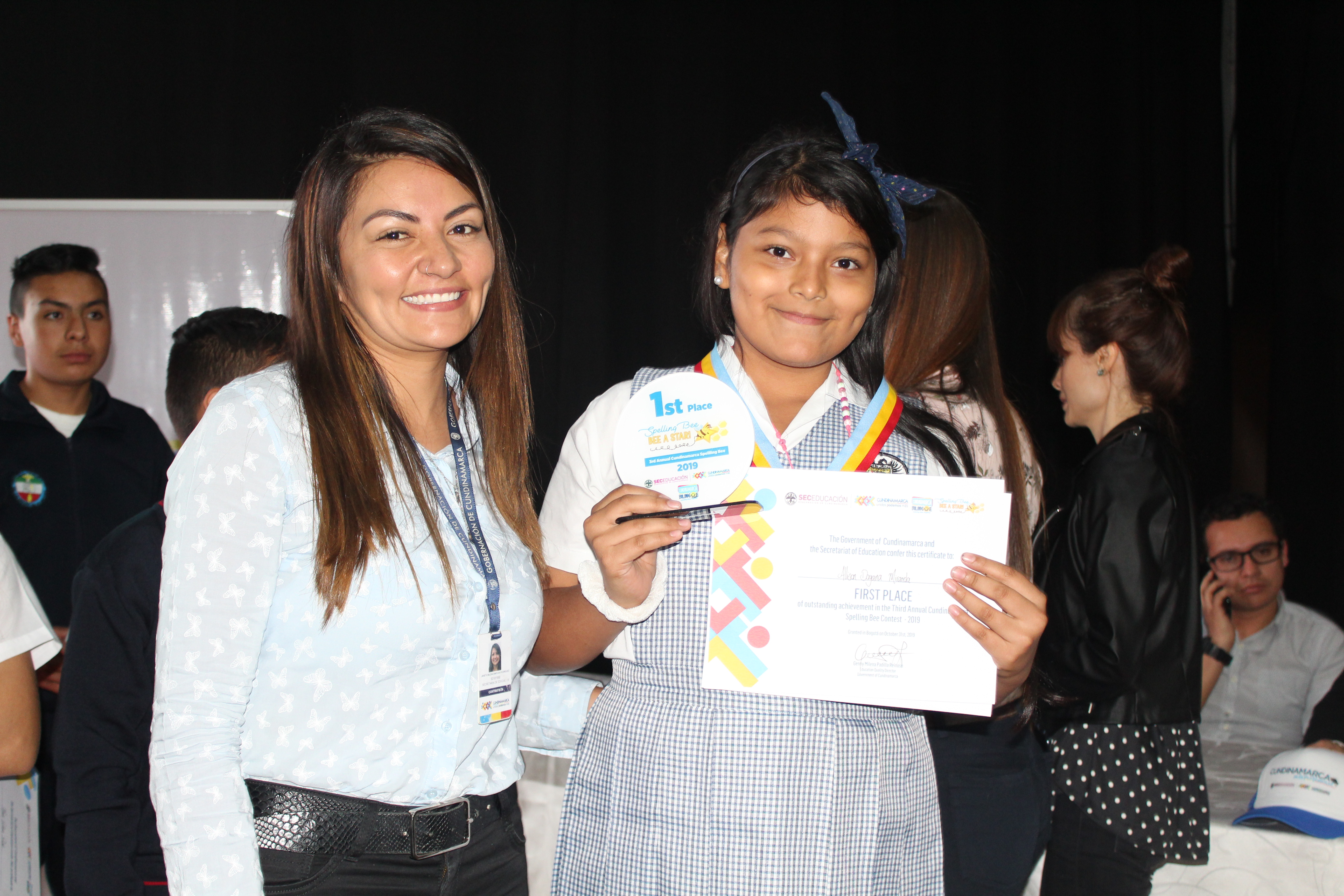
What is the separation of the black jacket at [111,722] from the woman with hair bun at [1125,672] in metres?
1.77

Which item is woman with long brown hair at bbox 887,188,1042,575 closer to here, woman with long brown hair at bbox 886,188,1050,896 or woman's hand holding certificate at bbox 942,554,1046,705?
woman with long brown hair at bbox 886,188,1050,896

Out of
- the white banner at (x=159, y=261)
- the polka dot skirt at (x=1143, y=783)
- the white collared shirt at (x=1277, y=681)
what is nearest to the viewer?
the polka dot skirt at (x=1143, y=783)

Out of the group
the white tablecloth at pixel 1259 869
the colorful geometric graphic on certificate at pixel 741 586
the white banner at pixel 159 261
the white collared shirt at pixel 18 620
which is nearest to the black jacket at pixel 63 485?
the white banner at pixel 159 261

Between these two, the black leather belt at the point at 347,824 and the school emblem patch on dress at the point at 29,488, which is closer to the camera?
the black leather belt at the point at 347,824

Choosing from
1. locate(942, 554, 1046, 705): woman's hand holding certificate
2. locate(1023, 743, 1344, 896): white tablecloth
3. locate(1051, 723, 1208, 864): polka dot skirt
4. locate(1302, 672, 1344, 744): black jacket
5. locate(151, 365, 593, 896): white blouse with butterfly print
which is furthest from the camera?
locate(1302, 672, 1344, 744): black jacket

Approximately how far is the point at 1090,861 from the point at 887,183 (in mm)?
1512

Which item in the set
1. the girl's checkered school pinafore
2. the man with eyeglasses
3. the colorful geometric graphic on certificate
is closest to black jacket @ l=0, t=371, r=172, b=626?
the girl's checkered school pinafore

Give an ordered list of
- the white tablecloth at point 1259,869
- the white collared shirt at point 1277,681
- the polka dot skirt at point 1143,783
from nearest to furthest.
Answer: the polka dot skirt at point 1143,783 → the white tablecloth at point 1259,869 → the white collared shirt at point 1277,681

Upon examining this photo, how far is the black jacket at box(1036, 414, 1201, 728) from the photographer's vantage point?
2.00 metres

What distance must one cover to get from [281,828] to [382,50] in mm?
3711

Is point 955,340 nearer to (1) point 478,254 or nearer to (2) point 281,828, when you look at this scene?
(1) point 478,254

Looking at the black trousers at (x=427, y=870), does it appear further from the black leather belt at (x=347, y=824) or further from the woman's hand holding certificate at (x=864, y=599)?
the woman's hand holding certificate at (x=864, y=599)

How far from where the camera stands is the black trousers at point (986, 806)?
1.80m

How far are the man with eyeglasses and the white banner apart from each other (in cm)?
385
